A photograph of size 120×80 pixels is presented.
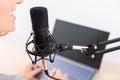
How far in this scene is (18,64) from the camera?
1208mm

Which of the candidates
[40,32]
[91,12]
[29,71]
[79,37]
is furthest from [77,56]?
[40,32]

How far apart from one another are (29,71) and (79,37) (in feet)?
0.98

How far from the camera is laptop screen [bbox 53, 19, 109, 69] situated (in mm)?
1146

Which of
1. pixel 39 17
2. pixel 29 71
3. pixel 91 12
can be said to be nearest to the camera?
pixel 39 17

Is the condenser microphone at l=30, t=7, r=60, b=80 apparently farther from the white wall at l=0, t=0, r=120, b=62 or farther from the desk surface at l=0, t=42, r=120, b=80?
the white wall at l=0, t=0, r=120, b=62

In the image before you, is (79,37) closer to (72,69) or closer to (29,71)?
(72,69)

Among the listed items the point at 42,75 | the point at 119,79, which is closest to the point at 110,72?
the point at 119,79

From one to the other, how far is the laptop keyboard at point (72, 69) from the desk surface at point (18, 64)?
5 centimetres

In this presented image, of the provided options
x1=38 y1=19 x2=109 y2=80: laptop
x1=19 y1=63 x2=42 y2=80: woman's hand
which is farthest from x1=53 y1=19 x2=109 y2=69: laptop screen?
x1=19 y1=63 x2=42 y2=80: woman's hand

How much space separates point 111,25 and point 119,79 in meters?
0.39

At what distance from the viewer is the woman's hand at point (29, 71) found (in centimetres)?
107

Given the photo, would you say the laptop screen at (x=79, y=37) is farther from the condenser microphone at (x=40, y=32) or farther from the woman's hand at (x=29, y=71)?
the condenser microphone at (x=40, y=32)

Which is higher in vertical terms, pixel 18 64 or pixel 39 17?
pixel 39 17

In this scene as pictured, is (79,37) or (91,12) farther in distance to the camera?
(91,12)
